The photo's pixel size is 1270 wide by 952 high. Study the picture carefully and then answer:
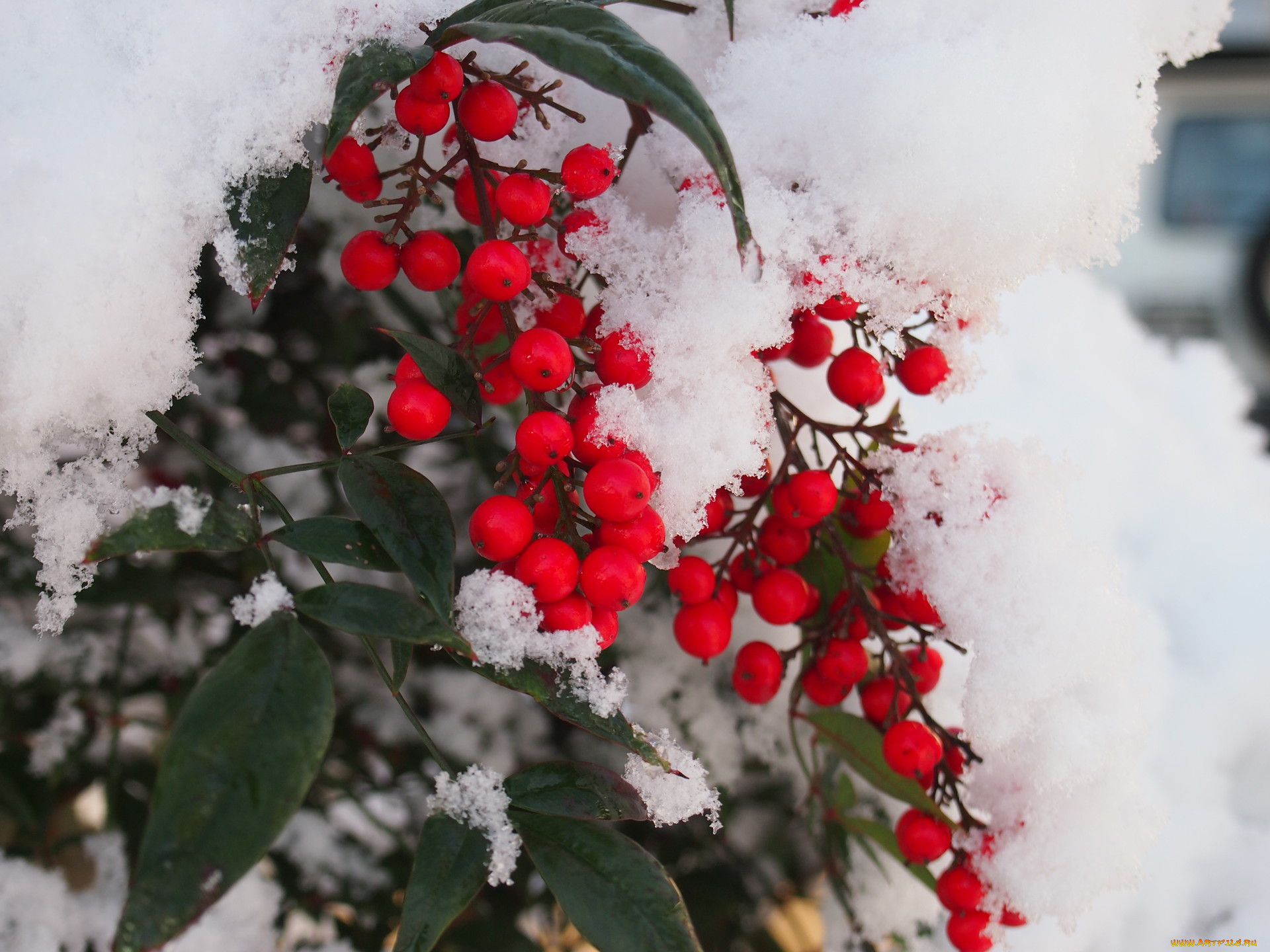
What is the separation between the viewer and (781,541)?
0.61m

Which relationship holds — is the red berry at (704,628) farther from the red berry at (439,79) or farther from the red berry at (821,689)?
the red berry at (439,79)

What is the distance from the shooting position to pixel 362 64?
0.39 meters

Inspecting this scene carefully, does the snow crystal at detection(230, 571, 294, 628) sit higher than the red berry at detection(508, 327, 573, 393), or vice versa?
the red berry at detection(508, 327, 573, 393)

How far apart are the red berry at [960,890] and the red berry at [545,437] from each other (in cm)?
42

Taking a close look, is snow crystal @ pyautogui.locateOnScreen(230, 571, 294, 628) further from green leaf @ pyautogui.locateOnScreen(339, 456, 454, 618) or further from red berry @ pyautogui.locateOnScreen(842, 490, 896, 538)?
red berry @ pyautogui.locateOnScreen(842, 490, 896, 538)

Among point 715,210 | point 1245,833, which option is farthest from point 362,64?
point 1245,833

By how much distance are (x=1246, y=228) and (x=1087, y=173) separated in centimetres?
464

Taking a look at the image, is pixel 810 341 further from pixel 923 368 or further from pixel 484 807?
pixel 484 807

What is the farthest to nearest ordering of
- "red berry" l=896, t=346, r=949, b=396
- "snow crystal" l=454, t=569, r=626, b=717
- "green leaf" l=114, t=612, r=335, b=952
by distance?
1. "red berry" l=896, t=346, r=949, b=396
2. "snow crystal" l=454, t=569, r=626, b=717
3. "green leaf" l=114, t=612, r=335, b=952

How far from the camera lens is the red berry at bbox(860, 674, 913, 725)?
2.15ft

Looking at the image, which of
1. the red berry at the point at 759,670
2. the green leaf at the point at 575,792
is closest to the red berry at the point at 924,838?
the red berry at the point at 759,670

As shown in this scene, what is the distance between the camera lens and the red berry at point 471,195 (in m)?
0.49

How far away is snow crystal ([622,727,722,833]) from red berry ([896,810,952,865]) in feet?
0.65

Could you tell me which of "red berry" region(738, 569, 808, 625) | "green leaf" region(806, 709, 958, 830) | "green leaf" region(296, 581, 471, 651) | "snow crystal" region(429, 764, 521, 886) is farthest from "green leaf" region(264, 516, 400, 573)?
"green leaf" region(806, 709, 958, 830)
